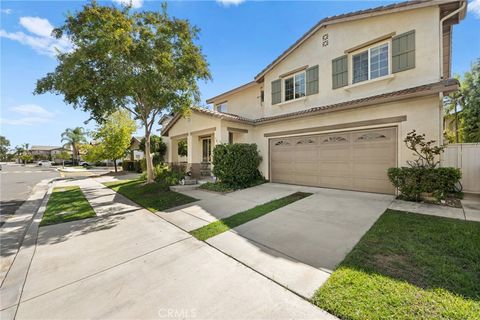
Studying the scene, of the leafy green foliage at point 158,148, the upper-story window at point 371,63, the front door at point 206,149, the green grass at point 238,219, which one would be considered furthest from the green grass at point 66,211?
the leafy green foliage at point 158,148

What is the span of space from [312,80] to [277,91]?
2221 mm

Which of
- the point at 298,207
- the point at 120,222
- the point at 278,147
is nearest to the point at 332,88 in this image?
the point at 278,147

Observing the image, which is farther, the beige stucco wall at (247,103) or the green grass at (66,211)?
the beige stucco wall at (247,103)

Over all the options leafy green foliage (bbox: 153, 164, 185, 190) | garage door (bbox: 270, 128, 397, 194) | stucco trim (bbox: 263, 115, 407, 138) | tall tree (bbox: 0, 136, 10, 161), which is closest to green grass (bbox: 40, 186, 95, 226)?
leafy green foliage (bbox: 153, 164, 185, 190)

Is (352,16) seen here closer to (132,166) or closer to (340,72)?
Result: (340,72)

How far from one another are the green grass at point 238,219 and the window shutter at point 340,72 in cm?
579

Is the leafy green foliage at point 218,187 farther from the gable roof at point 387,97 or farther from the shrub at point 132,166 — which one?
the shrub at point 132,166

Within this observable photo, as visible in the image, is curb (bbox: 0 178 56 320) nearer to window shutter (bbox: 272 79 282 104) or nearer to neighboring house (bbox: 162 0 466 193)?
neighboring house (bbox: 162 0 466 193)

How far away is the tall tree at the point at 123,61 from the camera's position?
8.58 meters

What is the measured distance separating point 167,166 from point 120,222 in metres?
11.0

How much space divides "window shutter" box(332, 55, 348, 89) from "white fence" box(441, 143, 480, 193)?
4.87 m

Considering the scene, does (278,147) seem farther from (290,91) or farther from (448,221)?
(448,221)

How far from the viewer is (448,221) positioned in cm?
493

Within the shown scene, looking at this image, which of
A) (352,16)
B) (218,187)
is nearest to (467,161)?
(352,16)
